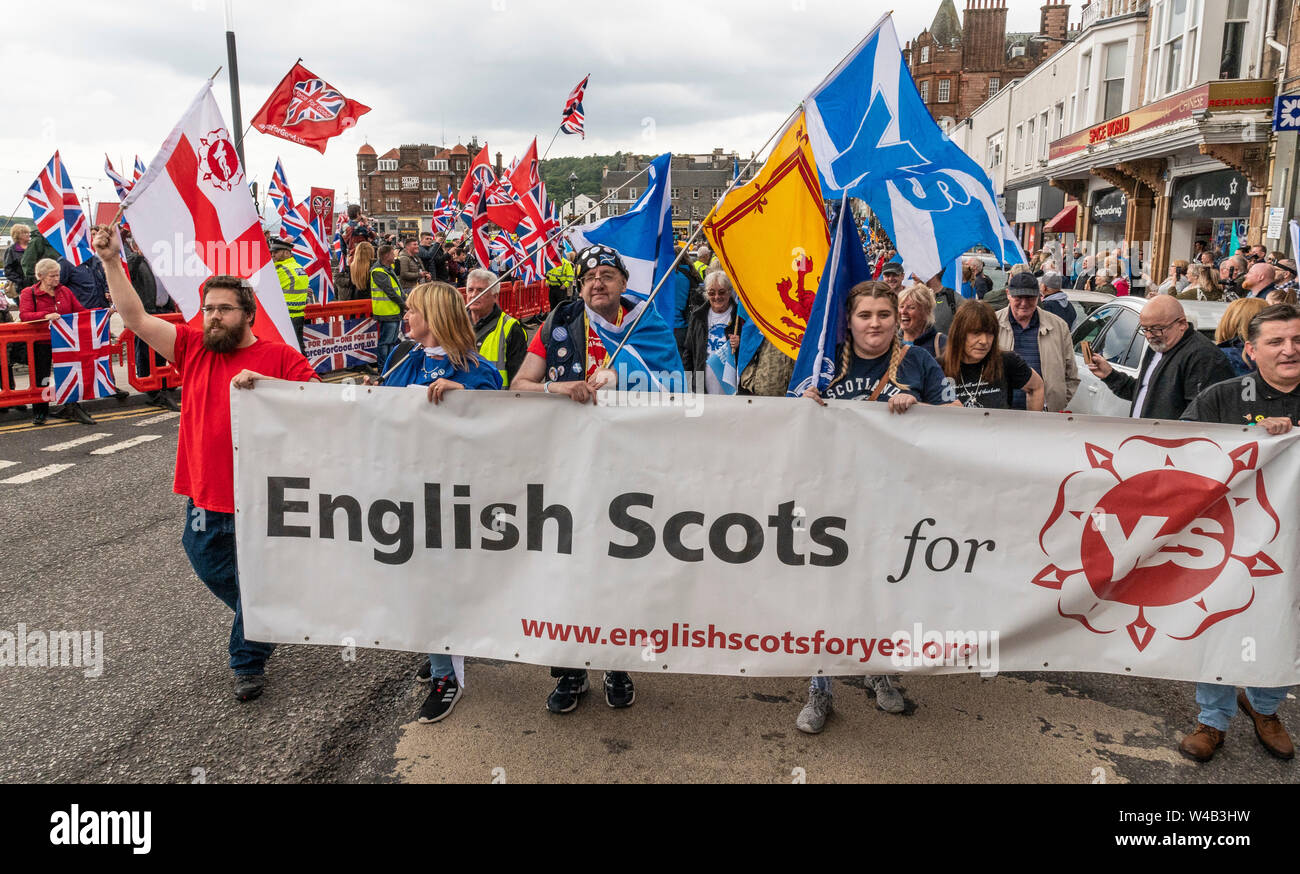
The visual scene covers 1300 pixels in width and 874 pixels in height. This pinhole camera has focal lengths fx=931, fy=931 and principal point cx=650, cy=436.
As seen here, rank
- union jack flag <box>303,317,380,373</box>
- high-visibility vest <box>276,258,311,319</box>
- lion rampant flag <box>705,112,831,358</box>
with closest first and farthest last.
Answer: lion rampant flag <box>705,112,831,358</box> < high-visibility vest <box>276,258,311,319</box> < union jack flag <box>303,317,380,373</box>

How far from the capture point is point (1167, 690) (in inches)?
171

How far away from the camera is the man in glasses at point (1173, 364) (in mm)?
4816

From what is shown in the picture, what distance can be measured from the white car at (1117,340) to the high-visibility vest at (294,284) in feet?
30.2

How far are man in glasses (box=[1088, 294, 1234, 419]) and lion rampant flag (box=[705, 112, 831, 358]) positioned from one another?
154cm

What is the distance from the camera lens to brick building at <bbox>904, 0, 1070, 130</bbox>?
180 feet

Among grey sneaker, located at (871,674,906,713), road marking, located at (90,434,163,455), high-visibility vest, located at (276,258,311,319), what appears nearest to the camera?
grey sneaker, located at (871,674,906,713)

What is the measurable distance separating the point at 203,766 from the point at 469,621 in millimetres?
1112

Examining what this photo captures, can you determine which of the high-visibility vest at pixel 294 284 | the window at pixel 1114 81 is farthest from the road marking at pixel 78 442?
the window at pixel 1114 81

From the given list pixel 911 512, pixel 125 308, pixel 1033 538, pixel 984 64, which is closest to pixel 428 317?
pixel 125 308

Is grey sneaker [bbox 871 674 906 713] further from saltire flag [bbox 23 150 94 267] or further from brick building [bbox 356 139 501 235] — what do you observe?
brick building [bbox 356 139 501 235]

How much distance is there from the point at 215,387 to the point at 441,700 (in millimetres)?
1659

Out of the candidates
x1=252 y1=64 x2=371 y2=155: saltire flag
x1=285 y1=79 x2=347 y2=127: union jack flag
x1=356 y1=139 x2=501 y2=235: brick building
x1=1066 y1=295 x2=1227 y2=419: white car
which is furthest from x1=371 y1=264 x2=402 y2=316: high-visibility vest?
x1=356 y1=139 x2=501 y2=235: brick building

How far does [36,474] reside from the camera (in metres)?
8.05
